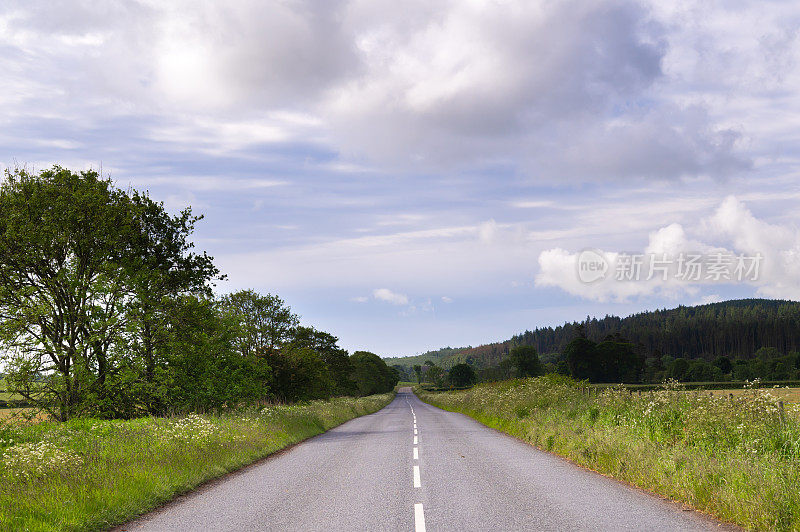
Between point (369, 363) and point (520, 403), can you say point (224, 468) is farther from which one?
point (369, 363)

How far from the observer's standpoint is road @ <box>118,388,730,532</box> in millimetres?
7211

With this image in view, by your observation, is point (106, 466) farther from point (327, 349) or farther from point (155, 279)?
point (327, 349)

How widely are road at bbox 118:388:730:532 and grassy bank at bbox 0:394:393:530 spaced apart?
50cm

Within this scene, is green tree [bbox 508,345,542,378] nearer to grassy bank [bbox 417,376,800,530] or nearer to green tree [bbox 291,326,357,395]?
green tree [bbox 291,326,357,395]

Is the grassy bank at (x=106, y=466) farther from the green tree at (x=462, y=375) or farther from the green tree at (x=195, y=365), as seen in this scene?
the green tree at (x=462, y=375)

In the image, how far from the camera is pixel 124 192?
86.0 feet

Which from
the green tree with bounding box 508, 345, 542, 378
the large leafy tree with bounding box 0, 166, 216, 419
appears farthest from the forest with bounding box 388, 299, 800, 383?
the large leafy tree with bounding box 0, 166, 216, 419

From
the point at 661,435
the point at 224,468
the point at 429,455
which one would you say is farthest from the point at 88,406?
the point at 661,435

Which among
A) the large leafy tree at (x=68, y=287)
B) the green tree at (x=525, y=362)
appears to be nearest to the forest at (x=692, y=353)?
the green tree at (x=525, y=362)

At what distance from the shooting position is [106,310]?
2442 centimetres

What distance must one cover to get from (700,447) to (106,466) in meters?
A: 11.3

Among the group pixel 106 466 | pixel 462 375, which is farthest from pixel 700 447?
pixel 462 375

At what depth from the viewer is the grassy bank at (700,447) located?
7.07 m

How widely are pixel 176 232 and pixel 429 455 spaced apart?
20.7 m
